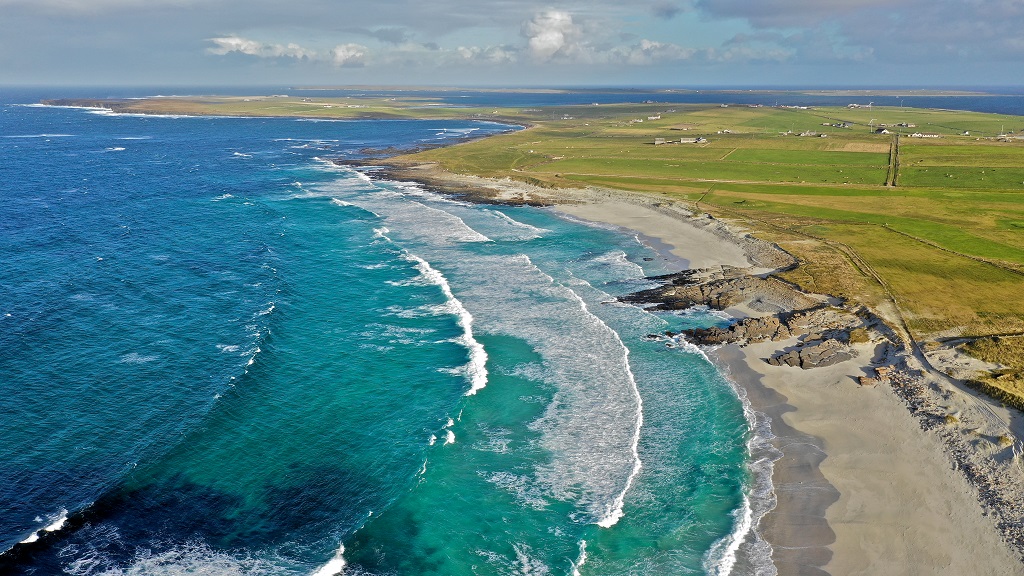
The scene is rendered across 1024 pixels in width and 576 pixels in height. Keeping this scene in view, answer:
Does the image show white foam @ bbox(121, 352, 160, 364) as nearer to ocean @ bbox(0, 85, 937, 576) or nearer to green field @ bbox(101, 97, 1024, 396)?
ocean @ bbox(0, 85, 937, 576)

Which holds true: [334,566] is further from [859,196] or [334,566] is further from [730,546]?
[859,196]

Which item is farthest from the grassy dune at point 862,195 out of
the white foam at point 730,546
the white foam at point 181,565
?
the white foam at point 181,565

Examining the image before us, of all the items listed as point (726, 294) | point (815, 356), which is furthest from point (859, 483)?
point (726, 294)

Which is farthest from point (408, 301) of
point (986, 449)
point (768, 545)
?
point (986, 449)

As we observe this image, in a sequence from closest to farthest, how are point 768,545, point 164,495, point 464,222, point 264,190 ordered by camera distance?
point 768,545 → point 164,495 → point 464,222 → point 264,190

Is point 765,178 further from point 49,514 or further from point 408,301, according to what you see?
point 49,514

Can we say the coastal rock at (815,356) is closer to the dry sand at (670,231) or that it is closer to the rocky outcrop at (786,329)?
the rocky outcrop at (786,329)

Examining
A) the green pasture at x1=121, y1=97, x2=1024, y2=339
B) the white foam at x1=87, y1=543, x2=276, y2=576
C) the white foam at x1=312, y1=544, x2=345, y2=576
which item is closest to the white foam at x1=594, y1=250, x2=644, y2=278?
the green pasture at x1=121, y1=97, x2=1024, y2=339
